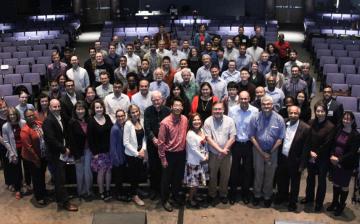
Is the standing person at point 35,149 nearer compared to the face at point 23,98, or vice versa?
the standing person at point 35,149

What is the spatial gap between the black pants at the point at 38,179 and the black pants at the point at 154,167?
1.40 metres

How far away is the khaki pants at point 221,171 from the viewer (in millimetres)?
5562

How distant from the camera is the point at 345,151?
5.12 meters

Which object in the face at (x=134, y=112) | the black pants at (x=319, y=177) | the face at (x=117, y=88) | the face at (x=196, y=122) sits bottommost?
the black pants at (x=319, y=177)

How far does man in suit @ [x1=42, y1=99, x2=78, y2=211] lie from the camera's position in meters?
5.40

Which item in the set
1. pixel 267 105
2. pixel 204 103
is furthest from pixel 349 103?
pixel 204 103

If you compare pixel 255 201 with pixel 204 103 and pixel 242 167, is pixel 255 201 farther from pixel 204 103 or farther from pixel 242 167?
pixel 204 103

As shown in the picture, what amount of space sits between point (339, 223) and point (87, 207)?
3.19 metres

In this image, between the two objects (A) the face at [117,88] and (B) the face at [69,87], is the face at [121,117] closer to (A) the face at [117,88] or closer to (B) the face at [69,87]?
(A) the face at [117,88]

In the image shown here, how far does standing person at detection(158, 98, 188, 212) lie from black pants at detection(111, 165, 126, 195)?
1.85 feet

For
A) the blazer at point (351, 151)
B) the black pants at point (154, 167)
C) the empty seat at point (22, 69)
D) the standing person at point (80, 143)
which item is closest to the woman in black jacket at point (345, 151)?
the blazer at point (351, 151)

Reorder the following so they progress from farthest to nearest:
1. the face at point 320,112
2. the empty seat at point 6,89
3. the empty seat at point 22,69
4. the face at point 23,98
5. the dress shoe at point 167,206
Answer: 1. the empty seat at point 22,69
2. the empty seat at point 6,89
3. the face at point 23,98
4. the dress shoe at point 167,206
5. the face at point 320,112

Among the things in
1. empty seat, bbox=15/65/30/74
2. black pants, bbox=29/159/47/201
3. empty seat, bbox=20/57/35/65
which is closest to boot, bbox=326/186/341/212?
black pants, bbox=29/159/47/201

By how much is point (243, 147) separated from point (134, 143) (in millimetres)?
1385
